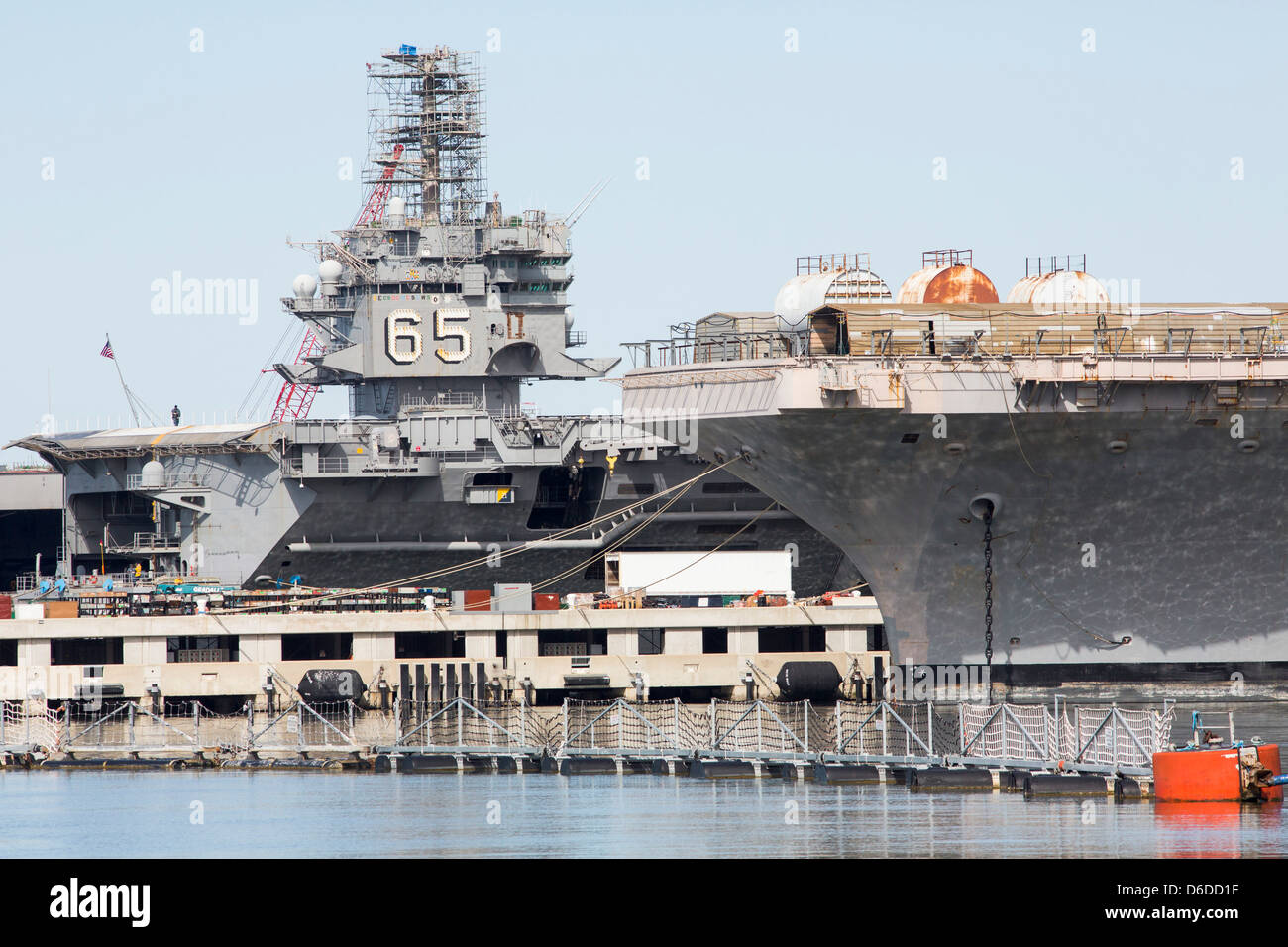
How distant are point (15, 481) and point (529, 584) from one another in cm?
2042

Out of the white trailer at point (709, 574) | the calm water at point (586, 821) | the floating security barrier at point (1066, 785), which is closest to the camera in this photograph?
the calm water at point (586, 821)

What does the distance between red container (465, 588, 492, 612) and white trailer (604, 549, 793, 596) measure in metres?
2.80

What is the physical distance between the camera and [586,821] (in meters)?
22.2

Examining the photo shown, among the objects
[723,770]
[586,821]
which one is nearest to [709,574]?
[723,770]

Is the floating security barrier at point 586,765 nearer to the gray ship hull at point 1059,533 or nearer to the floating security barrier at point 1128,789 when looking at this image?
the gray ship hull at point 1059,533

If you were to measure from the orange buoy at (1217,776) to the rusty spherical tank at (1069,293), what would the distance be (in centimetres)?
1027

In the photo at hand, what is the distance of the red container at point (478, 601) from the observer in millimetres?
41250

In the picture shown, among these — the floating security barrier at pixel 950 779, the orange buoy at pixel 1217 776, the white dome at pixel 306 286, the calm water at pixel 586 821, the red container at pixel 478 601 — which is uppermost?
the white dome at pixel 306 286

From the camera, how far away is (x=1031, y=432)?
2828 cm

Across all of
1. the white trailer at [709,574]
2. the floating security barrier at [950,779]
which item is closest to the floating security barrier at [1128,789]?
the floating security barrier at [950,779]

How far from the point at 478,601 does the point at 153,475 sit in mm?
8052

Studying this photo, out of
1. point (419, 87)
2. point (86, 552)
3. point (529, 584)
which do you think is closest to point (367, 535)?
point (529, 584)

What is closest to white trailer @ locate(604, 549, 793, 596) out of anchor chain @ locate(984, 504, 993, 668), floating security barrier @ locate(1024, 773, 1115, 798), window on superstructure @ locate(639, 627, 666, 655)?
window on superstructure @ locate(639, 627, 666, 655)
